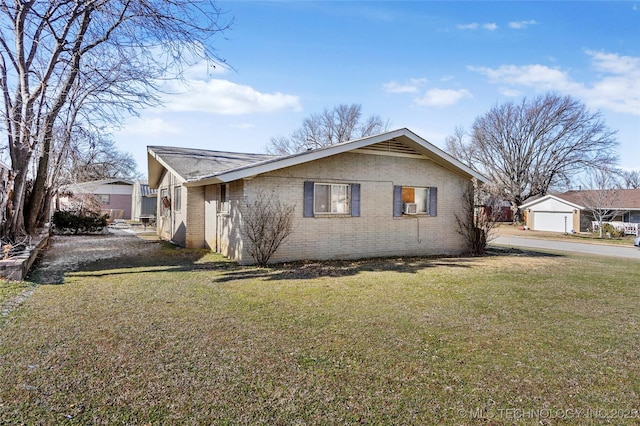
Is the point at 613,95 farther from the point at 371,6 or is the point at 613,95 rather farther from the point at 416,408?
the point at 416,408

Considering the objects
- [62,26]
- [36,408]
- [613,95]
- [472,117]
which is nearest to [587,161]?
[472,117]

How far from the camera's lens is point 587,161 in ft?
125

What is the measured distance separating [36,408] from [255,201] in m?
7.34

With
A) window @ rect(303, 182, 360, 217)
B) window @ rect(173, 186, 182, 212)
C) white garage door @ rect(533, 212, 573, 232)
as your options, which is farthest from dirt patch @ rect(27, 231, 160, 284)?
white garage door @ rect(533, 212, 573, 232)

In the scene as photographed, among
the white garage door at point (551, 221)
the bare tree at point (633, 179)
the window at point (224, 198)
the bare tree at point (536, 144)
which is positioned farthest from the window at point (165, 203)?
the bare tree at point (633, 179)

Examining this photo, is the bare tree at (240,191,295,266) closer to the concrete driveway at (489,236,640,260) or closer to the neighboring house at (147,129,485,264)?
the neighboring house at (147,129,485,264)

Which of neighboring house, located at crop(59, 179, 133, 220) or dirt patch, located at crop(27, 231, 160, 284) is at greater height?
neighboring house, located at crop(59, 179, 133, 220)

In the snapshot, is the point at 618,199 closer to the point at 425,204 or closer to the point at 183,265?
the point at 425,204

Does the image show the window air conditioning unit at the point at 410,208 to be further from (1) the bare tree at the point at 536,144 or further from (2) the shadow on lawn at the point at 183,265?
(1) the bare tree at the point at 536,144

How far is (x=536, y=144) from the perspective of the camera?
40125 millimetres

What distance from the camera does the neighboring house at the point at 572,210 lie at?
2959 centimetres

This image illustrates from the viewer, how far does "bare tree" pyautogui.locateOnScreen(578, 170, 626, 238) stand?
2816cm

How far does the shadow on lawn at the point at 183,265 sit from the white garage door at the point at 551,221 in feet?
79.6

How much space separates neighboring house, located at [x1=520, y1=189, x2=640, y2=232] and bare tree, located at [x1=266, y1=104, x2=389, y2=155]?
19.0 m
